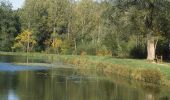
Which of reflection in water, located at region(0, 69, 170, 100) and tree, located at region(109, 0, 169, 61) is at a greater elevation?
tree, located at region(109, 0, 169, 61)

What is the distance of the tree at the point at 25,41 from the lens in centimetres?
11175

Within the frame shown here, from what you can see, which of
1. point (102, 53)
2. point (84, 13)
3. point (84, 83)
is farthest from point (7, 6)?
point (84, 83)

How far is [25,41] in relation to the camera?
366ft

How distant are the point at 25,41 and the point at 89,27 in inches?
742

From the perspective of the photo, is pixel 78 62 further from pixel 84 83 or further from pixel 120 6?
pixel 84 83

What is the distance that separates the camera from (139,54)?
217ft

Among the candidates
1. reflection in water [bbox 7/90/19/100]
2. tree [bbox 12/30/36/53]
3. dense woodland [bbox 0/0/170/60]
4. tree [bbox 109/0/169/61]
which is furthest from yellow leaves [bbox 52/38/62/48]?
reflection in water [bbox 7/90/19/100]

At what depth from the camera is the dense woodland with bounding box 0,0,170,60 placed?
55.7 metres

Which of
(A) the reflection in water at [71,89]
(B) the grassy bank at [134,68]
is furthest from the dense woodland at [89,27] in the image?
(A) the reflection in water at [71,89]

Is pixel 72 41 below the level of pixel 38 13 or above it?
below

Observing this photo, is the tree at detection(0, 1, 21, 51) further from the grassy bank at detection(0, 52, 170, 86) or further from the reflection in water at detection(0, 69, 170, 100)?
the reflection in water at detection(0, 69, 170, 100)

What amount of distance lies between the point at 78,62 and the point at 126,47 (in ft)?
26.5

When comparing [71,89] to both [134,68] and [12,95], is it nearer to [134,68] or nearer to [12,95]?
[12,95]

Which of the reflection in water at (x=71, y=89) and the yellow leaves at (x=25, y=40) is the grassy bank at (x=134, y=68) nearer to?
the reflection in water at (x=71, y=89)
